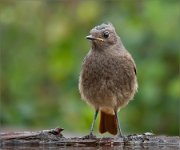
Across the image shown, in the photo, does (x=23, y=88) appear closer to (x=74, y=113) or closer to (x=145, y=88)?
(x=74, y=113)

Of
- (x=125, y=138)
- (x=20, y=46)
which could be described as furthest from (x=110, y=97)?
(x=20, y=46)

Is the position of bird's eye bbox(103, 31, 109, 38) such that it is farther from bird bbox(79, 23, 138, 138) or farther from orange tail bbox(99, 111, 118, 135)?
orange tail bbox(99, 111, 118, 135)

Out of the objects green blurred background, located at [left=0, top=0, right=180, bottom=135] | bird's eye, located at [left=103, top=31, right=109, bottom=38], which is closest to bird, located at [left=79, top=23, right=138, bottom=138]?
bird's eye, located at [left=103, top=31, right=109, bottom=38]

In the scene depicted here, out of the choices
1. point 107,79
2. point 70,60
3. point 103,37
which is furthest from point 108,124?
point 70,60

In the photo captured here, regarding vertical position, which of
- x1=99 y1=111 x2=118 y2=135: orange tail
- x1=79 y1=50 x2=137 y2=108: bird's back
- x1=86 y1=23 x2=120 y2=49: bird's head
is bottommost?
x1=99 y1=111 x2=118 y2=135: orange tail

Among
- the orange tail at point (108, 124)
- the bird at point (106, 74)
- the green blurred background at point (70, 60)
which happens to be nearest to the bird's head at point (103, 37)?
the bird at point (106, 74)

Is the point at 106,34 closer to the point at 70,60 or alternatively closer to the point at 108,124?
the point at 108,124

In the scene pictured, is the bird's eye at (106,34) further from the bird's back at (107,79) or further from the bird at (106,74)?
the bird's back at (107,79)
